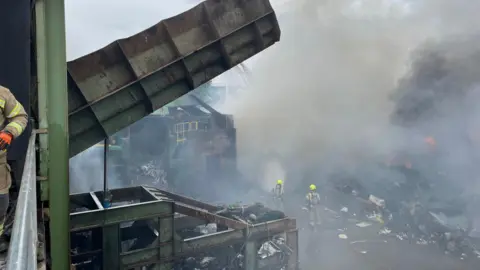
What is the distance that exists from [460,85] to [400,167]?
3.98 metres

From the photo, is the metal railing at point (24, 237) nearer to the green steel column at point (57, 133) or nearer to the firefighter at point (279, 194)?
the green steel column at point (57, 133)

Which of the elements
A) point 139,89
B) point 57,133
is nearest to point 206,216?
point 139,89

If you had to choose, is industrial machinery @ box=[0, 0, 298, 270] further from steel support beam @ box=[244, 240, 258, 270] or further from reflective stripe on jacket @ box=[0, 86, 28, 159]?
reflective stripe on jacket @ box=[0, 86, 28, 159]

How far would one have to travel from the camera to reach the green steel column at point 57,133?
2.62 metres

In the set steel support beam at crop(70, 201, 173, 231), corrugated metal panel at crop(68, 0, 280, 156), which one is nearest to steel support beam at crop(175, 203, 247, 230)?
steel support beam at crop(70, 201, 173, 231)

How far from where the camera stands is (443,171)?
12172mm

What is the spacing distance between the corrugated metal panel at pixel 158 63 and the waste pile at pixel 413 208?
6.89 metres

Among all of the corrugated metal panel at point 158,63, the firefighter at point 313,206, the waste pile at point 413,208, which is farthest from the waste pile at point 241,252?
the waste pile at point 413,208

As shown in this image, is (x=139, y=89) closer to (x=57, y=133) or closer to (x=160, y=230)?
(x=57, y=133)

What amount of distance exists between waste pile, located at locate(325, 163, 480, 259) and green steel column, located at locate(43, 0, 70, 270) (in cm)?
839

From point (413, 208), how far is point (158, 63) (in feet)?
28.0

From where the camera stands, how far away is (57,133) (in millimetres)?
2656

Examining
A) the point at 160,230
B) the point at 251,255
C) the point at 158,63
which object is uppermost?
the point at 158,63

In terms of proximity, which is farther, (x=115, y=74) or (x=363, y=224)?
(x=363, y=224)
